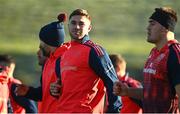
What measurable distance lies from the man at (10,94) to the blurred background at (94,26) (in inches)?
239

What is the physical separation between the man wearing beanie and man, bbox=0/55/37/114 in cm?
136

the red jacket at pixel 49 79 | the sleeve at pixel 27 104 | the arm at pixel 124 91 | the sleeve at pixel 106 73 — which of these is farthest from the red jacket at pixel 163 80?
the sleeve at pixel 27 104

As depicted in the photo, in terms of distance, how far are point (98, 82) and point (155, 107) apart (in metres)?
0.97

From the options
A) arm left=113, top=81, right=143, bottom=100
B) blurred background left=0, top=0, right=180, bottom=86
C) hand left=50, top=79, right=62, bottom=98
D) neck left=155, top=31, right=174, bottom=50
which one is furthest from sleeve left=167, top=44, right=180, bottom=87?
blurred background left=0, top=0, right=180, bottom=86

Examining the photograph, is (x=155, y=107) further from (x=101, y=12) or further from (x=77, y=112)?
(x=101, y=12)

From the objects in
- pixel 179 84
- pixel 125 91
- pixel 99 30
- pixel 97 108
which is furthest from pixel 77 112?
pixel 99 30

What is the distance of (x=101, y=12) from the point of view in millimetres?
22234

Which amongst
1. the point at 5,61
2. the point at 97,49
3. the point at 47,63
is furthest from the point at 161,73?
the point at 5,61

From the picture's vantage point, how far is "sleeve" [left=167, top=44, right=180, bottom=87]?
277 inches

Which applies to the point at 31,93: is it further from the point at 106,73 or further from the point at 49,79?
the point at 106,73

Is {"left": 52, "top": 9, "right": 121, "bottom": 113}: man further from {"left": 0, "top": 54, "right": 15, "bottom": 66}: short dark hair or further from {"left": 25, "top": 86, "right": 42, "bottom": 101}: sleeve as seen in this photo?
{"left": 0, "top": 54, "right": 15, "bottom": 66}: short dark hair

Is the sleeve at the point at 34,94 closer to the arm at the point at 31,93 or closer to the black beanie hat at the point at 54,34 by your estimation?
the arm at the point at 31,93

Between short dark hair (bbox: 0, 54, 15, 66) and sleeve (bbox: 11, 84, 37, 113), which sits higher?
short dark hair (bbox: 0, 54, 15, 66)

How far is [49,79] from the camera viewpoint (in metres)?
8.37
